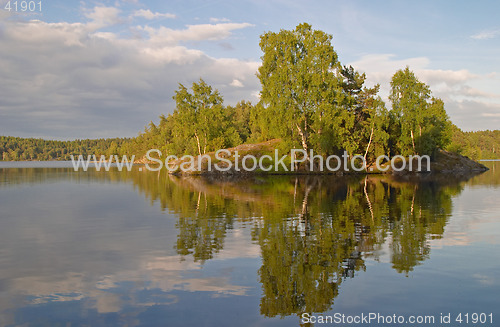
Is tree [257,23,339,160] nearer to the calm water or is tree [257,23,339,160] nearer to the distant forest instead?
the distant forest

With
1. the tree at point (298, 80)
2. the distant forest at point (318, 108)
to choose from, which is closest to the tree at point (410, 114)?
the distant forest at point (318, 108)

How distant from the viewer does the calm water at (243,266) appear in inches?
365

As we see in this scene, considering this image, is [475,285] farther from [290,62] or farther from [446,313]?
[290,62]

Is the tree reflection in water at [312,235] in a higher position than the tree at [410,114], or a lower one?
lower

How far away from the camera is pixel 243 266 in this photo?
1268 centimetres

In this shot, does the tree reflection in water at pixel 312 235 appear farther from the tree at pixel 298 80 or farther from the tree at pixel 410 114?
the tree at pixel 410 114

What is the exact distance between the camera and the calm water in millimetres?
9281

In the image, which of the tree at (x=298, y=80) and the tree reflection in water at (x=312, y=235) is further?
the tree at (x=298, y=80)

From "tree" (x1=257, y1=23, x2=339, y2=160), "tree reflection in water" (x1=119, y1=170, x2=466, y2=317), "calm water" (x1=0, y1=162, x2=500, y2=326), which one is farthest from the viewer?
"tree" (x1=257, y1=23, x2=339, y2=160)

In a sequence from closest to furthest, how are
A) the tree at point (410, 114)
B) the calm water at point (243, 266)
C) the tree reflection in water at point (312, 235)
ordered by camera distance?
the calm water at point (243, 266) → the tree reflection in water at point (312, 235) → the tree at point (410, 114)

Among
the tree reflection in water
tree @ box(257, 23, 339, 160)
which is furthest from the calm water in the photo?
tree @ box(257, 23, 339, 160)

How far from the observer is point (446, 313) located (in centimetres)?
905

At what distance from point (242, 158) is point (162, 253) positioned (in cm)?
6033

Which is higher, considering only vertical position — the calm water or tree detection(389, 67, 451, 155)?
tree detection(389, 67, 451, 155)
